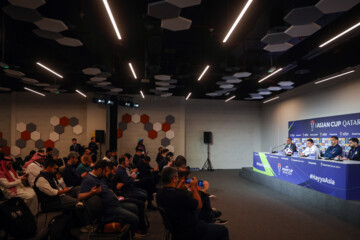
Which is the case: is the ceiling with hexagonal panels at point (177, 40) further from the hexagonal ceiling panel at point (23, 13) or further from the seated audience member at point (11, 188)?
the seated audience member at point (11, 188)

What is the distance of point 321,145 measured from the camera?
7.02 meters

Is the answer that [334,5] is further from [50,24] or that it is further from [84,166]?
[84,166]

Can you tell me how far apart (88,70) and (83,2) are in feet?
8.14

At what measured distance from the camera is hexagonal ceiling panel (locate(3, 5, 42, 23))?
329 cm

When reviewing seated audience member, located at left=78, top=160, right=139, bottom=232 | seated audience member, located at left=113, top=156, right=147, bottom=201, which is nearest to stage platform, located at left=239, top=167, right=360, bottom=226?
seated audience member, located at left=113, top=156, right=147, bottom=201

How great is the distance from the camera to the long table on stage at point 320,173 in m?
3.99

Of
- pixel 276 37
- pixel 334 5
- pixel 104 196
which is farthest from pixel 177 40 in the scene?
pixel 104 196

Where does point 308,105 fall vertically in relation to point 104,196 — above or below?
above

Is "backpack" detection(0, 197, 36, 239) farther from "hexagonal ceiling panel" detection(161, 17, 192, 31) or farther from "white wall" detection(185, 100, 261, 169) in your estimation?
"white wall" detection(185, 100, 261, 169)

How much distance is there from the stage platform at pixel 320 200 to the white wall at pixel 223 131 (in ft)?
14.3

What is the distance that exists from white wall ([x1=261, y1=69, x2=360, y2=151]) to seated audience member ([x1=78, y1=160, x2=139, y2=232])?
6.39 metres

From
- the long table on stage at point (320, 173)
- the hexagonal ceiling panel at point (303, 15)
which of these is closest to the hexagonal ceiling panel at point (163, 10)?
the hexagonal ceiling panel at point (303, 15)

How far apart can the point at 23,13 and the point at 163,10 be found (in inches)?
83.3

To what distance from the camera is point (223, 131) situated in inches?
437
